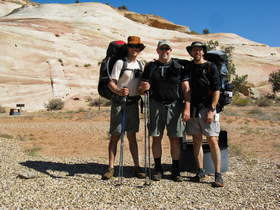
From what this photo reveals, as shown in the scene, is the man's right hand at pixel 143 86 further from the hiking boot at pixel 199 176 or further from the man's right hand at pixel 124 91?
the hiking boot at pixel 199 176

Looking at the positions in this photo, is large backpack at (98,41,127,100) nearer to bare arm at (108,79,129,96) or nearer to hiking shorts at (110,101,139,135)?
bare arm at (108,79,129,96)

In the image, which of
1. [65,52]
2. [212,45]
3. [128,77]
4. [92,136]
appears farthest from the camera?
[65,52]

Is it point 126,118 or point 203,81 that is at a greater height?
point 203,81

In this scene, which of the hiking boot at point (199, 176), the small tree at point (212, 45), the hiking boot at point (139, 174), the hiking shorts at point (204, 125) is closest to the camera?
the hiking shorts at point (204, 125)

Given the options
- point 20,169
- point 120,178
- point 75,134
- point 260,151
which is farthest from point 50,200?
point 75,134

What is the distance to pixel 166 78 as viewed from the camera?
4.96m

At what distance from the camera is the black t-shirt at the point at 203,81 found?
4.79 metres

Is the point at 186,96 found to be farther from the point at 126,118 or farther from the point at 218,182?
the point at 218,182

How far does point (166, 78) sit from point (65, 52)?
28.6 meters

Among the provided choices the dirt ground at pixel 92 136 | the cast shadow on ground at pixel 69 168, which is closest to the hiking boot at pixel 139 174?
the cast shadow on ground at pixel 69 168

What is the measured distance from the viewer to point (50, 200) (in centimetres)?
421

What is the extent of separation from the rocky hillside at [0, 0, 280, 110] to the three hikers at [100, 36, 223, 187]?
18.7m

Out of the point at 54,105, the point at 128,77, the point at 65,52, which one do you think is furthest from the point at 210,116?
the point at 65,52

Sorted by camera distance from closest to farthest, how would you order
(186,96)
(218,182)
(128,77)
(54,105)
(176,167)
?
(218,182) → (186,96) → (128,77) → (176,167) → (54,105)
